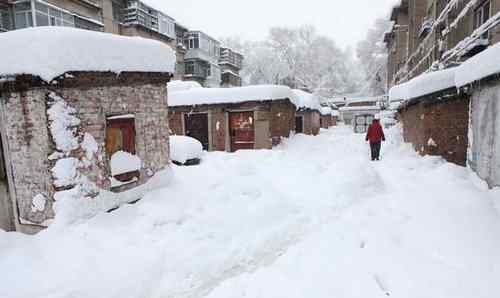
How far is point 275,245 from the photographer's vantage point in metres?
4.69

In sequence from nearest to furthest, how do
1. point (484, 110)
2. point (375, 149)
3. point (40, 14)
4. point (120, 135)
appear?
point (484, 110) → point (120, 135) → point (375, 149) → point (40, 14)

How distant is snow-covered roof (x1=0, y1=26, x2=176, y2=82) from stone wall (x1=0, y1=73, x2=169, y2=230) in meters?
0.15

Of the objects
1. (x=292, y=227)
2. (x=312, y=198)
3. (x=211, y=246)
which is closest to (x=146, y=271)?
(x=211, y=246)

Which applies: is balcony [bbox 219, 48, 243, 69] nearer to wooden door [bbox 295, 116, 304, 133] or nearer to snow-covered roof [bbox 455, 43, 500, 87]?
wooden door [bbox 295, 116, 304, 133]

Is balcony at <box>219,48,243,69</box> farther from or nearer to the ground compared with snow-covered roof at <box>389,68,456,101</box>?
farther from the ground

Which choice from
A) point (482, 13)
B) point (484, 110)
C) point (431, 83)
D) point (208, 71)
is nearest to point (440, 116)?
point (431, 83)

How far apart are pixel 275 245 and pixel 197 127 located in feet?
32.8

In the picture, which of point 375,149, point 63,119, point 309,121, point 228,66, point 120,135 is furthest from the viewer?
point 228,66

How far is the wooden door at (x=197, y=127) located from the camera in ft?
45.7

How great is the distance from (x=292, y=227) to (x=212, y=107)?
9139 millimetres

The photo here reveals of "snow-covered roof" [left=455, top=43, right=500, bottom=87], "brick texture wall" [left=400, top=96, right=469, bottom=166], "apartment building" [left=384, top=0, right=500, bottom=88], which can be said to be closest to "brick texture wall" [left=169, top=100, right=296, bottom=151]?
"brick texture wall" [left=400, top=96, right=469, bottom=166]

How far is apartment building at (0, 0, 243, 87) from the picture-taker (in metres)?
17.1

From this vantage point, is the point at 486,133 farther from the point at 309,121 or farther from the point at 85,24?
the point at 85,24

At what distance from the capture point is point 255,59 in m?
50.6
